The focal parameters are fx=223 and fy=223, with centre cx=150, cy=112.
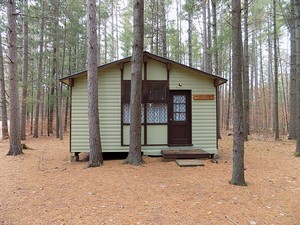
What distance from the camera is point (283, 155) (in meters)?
7.84

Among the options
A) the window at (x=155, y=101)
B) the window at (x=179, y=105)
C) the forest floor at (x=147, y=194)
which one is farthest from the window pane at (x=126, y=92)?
the forest floor at (x=147, y=194)

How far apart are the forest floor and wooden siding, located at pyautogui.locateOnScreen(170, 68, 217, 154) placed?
128 cm

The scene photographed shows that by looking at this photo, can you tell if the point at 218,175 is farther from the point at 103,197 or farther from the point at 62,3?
the point at 62,3

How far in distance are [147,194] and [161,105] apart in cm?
412

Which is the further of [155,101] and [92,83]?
[155,101]

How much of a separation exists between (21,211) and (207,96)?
620 centimetres

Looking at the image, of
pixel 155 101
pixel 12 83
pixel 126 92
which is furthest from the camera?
pixel 12 83

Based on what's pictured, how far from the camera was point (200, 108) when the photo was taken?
25.3ft

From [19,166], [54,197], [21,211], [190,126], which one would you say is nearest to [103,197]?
[54,197]

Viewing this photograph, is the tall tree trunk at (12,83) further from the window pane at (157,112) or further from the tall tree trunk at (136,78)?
the window pane at (157,112)

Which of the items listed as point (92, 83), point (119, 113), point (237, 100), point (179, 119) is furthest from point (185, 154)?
point (92, 83)

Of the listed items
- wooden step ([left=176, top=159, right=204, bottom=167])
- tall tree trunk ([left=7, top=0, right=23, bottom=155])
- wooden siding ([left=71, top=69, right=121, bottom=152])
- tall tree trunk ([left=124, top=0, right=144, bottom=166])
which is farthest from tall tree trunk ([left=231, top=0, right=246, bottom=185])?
tall tree trunk ([left=7, top=0, right=23, bottom=155])

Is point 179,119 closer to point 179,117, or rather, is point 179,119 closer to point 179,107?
point 179,117

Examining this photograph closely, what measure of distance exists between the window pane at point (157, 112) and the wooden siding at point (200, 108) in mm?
742
